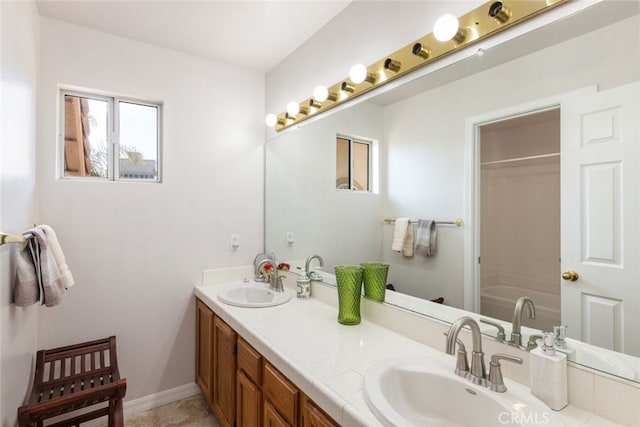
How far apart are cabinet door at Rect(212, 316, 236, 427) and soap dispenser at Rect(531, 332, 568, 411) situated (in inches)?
53.1

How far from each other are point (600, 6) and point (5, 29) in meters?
1.93

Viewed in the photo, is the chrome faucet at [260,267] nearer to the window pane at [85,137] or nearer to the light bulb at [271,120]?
the light bulb at [271,120]

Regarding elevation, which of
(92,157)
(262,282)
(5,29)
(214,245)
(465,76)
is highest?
(5,29)

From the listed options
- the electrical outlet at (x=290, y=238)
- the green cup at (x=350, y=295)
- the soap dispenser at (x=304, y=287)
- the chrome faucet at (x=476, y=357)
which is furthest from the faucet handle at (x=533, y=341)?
the electrical outlet at (x=290, y=238)

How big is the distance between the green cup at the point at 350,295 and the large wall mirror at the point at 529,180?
17 cm

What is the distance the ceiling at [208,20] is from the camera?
70.9 inches

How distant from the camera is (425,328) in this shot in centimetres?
136

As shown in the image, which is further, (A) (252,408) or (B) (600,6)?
(A) (252,408)

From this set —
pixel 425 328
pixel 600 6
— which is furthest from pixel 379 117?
pixel 425 328

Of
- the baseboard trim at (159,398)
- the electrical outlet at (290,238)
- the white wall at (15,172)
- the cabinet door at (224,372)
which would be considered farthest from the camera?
the electrical outlet at (290,238)

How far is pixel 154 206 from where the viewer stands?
7.37ft

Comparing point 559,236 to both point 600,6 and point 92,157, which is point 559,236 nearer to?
point 600,6

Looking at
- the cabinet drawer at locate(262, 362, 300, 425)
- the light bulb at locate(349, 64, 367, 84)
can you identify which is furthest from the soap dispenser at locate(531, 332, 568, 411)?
the light bulb at locate(349, 64, 367, 84)

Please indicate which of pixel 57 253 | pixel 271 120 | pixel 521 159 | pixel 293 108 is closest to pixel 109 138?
pixel 57 253
